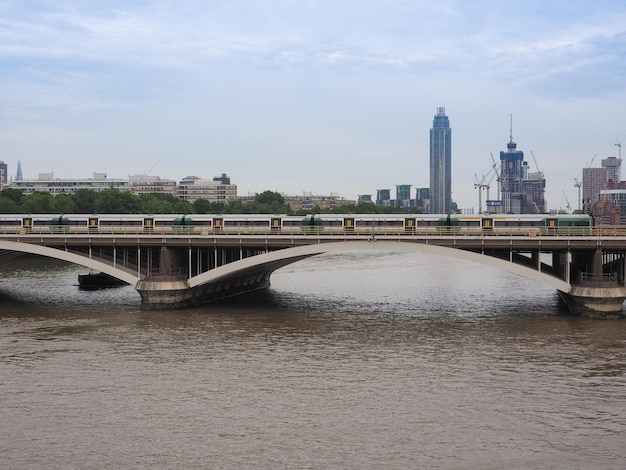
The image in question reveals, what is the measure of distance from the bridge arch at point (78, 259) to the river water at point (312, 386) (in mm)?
3116

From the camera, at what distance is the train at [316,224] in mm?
77000

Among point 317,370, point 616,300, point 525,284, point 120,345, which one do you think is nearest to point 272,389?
point 317,370

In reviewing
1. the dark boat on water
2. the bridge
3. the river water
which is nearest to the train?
the bridge

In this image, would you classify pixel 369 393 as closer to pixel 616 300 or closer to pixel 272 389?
pixel 272 389

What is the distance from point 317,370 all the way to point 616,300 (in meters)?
28.7

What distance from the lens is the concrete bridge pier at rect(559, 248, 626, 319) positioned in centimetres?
6425

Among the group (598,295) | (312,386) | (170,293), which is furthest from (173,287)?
(598,295)

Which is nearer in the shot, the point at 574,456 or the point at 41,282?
the point at 574,456

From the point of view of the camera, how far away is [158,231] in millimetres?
83312

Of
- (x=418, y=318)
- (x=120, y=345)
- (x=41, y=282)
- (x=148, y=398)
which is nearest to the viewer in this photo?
(x=148, y=398)

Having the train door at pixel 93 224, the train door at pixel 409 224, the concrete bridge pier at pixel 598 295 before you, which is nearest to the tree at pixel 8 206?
the train door at pixel 93 224

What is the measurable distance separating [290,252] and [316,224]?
42.5 ft

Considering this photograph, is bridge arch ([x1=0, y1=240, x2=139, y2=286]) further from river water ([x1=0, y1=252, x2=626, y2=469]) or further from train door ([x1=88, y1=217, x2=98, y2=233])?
train door ([x1=88, y1=217, x2=98, y2=233])

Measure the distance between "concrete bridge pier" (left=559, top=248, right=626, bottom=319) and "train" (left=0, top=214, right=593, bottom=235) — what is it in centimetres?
687
